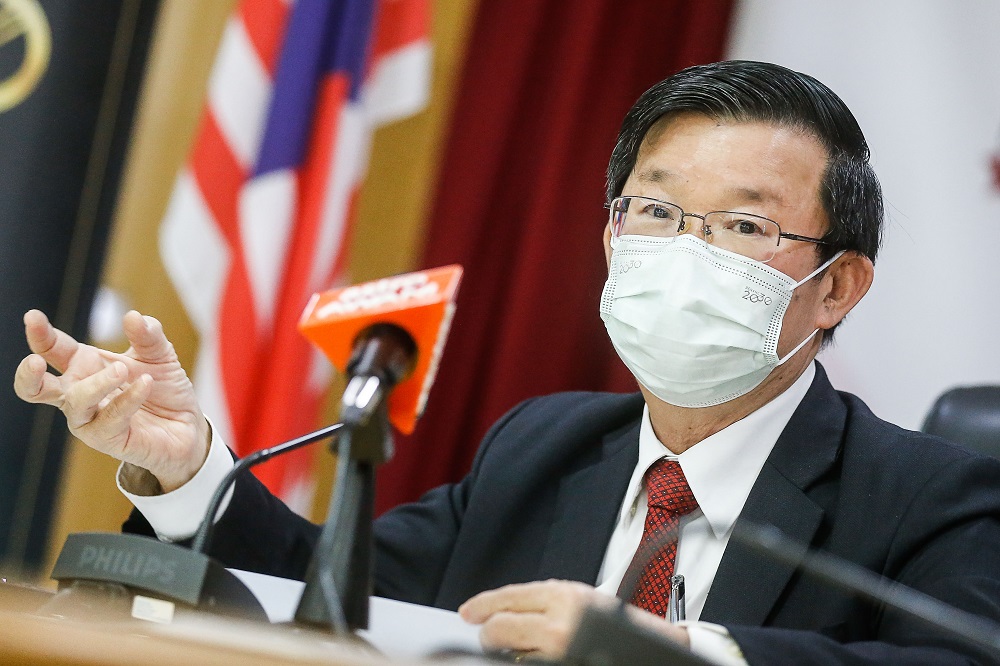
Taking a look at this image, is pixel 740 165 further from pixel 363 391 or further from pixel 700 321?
pixel 363 391

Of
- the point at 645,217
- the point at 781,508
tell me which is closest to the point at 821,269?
the point at 645,217

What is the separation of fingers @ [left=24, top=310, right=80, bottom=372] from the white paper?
0.36m

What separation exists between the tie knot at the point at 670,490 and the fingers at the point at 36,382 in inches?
32.3

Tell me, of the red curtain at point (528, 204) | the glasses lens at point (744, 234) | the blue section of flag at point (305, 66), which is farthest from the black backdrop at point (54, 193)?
the glasses lens at point (744, 234)

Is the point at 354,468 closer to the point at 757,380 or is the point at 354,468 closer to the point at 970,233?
the point at 757,380

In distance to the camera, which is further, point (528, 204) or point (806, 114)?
point (528, 204)

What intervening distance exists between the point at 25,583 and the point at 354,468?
407mm

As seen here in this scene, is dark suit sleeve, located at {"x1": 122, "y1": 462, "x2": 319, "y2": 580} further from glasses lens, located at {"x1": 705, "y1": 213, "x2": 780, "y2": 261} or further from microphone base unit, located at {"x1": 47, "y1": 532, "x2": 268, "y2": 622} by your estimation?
glasses lens, located at {"x1": 705, "y1": 213, "x2": 780, "y2": 261}

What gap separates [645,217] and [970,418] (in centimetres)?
63

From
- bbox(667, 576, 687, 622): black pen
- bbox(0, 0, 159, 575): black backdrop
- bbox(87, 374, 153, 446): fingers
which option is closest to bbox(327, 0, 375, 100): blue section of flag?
bbox(0, 0, 159, 575): black backdrop

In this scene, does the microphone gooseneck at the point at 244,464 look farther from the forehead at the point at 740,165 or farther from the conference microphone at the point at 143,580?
the forehead at the point at 740,165

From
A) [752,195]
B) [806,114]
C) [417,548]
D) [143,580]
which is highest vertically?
[806,114]

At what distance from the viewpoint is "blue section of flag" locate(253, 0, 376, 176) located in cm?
267

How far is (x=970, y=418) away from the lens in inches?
69.1
